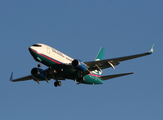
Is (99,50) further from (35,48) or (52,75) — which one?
(35,48)

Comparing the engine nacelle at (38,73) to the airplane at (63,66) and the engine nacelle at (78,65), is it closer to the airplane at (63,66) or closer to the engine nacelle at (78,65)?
the airplane at (63,66)

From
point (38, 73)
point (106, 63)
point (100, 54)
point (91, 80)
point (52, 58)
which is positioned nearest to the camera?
point (52, 58)

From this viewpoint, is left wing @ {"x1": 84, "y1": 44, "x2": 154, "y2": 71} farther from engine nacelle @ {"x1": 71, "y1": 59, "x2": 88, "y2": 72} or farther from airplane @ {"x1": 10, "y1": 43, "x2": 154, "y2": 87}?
engine nacelle @ {"x1": 71, "y1": 59, "x2": 88, "y2": 72}

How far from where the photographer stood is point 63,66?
54156 millimetres

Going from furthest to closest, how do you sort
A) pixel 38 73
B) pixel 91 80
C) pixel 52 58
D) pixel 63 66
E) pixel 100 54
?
pixel 100 54 < pixel 91 80 < pixel 38 73 < pixel 63 66 < pixel 52 58

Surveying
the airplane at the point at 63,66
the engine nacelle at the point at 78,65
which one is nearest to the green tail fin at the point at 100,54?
the airplane at the point at 63,66

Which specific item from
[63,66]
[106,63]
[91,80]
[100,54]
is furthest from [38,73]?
[100,54]

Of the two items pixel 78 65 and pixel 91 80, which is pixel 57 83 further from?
pixel 78 65

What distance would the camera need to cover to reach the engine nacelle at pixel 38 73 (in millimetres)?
56688

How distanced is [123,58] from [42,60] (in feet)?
38.1

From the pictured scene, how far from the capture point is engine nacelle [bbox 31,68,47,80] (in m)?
56.7

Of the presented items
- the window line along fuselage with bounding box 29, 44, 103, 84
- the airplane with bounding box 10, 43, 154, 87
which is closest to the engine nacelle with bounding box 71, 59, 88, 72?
the airplane with bounding box 10, 43, 154, 87

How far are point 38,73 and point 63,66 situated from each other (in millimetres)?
4875

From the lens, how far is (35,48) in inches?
2067
